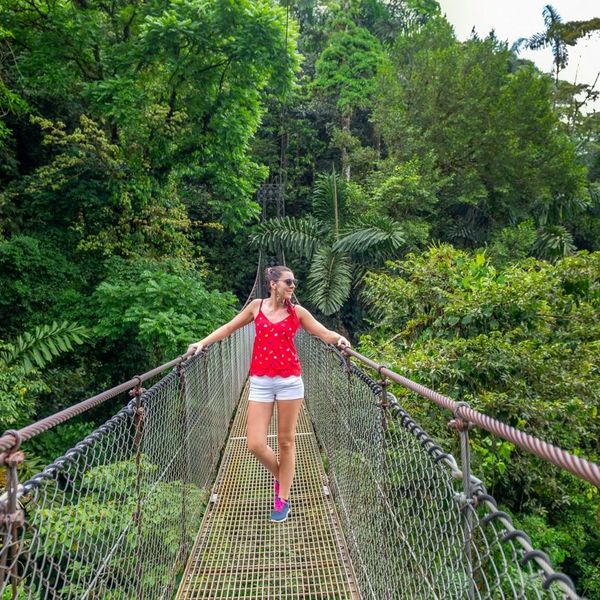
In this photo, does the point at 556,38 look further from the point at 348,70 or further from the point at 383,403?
the point at 383,403

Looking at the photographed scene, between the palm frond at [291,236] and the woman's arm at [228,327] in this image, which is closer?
the woman's arm at [228,327]

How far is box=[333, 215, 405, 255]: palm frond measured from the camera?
921 cm

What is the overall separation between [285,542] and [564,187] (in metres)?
12.1

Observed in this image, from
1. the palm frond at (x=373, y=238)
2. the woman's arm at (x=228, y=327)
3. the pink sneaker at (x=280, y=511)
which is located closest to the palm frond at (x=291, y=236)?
the palm frond at (x=373, y=238)

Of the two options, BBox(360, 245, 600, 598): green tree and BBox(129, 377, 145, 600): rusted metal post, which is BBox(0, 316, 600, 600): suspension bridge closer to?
BBox(129, 377, 145, 600): rusted metal post

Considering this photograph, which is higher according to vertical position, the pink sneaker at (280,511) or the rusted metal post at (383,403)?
the rusted metal post at (383,403)

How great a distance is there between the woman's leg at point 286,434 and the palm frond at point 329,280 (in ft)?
24.7

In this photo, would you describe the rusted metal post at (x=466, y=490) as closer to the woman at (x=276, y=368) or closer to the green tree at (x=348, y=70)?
the woman at (x=276, y=368)

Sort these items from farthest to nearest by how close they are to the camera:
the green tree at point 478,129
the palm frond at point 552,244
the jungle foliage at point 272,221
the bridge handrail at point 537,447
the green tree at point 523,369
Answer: the palm frond at point 552,244 < the green tree at point 478,129 < the jungle foliage at point 272,221 < the green tree at point 523,369 < the bridge handrail at point 537,447

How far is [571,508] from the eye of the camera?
4.05 m

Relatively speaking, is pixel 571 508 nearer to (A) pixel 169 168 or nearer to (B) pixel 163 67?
(A) pixel 169 168

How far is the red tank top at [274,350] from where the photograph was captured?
188cm

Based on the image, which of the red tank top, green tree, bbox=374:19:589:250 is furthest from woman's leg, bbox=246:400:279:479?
green tree, bbox=374:19:589:250

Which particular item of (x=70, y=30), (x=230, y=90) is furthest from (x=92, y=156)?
(x=230, y=90)
